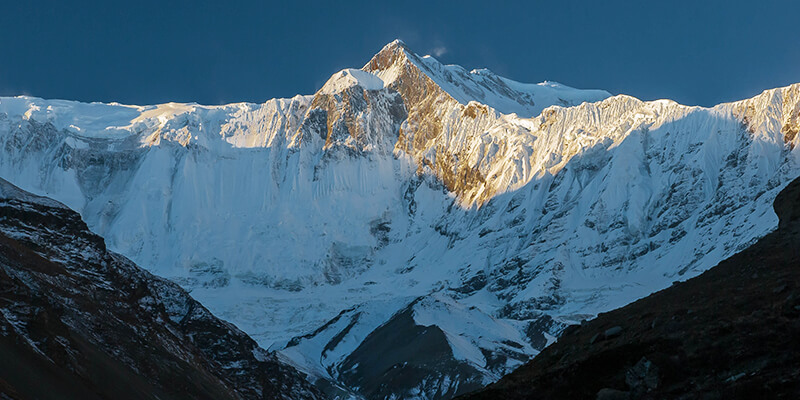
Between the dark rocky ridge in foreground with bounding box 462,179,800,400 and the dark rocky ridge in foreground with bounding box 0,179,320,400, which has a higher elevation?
the dark rocky ridge in foreground with bounding box 0,179,320,400

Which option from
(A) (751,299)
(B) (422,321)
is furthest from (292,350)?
(A) (751,299)

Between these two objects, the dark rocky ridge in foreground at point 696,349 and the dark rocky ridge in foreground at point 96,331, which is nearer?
the dark rocky ridge in foreground at point 696,349

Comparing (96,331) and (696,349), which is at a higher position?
(96,331)

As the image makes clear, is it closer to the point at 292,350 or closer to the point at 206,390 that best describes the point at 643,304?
the point at 206,390

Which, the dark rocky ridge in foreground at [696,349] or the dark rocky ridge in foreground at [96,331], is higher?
the dark rocky ridge in foreground at [96,331]

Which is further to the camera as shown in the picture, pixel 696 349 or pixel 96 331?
pixel 96 331
